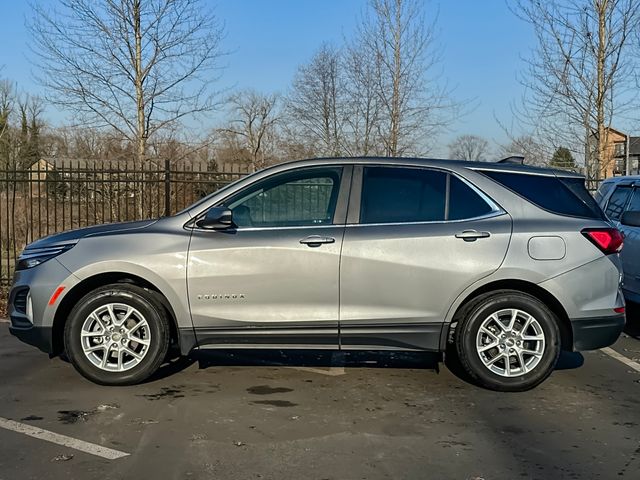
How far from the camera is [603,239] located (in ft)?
17.1

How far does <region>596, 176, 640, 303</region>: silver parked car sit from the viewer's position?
7.56 meters

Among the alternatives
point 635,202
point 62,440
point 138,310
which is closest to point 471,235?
point 138,310

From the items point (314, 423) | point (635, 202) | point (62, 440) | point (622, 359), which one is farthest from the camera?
point (635, 202)

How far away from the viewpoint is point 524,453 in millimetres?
4074

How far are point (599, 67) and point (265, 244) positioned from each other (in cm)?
947

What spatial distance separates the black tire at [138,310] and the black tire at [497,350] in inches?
93.9

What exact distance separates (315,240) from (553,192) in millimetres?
2016

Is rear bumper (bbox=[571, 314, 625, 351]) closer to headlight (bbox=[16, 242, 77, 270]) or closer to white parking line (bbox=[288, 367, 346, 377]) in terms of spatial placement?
white parking line (bbox=[288, 367, 346, 377])

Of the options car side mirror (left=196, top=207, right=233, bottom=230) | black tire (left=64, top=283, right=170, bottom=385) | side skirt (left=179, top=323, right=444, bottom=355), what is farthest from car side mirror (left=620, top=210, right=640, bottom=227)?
black tire (left=64, top=283, right=170, bottom=385)

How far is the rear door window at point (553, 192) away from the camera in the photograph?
5359 millimetres

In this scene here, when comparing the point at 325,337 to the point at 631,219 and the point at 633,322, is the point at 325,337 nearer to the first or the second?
the point at 631,219

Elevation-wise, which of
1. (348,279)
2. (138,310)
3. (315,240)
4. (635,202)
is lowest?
(138,310)

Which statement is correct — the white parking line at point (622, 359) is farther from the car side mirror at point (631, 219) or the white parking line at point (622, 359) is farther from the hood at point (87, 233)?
the hood at point (87, 233)

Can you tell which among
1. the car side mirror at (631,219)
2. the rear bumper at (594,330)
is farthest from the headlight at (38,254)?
the car side mirror at (631,219)
